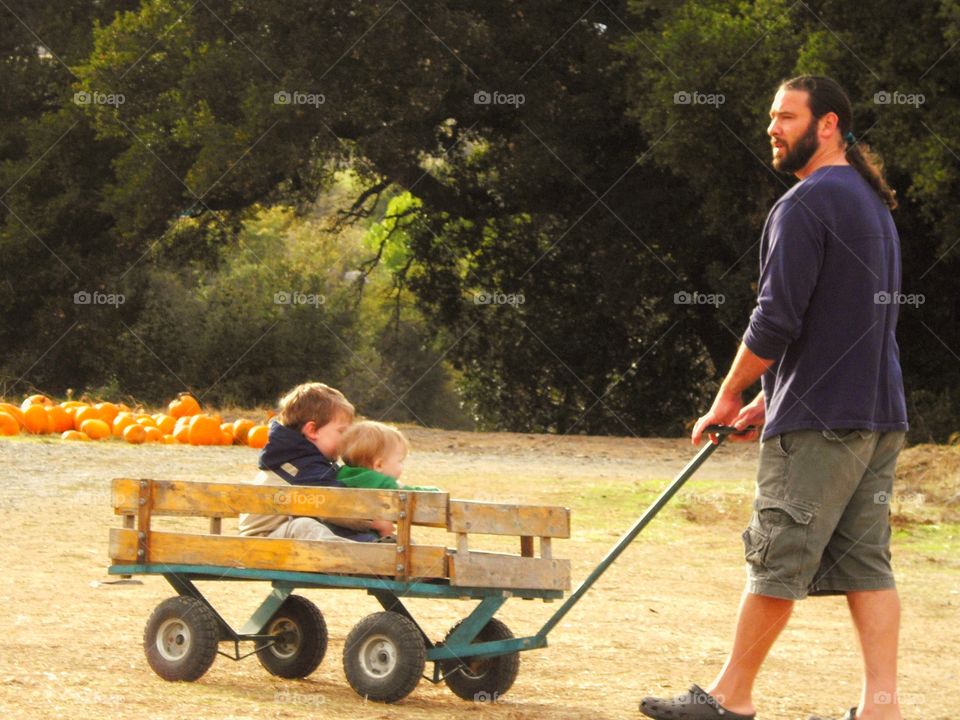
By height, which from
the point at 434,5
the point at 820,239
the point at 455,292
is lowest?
the point at 820,239

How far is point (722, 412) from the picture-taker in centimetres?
479

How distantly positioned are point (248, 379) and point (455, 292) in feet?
14.3

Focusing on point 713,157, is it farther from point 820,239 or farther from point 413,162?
point 820,239

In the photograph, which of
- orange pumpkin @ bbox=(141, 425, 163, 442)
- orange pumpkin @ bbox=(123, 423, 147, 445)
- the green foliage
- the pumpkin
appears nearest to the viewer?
orange pumpkin @ bbox=(123, 423, 147, 445)

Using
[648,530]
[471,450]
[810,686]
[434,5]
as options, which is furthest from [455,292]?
[810,686]

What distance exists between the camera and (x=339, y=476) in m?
5.81

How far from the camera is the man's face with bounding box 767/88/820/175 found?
468 cm

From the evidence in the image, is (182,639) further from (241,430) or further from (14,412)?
(14,412)

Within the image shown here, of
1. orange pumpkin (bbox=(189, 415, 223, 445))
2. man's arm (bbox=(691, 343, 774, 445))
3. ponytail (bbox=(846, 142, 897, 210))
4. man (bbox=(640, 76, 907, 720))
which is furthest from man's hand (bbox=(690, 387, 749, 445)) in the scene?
orange pumpkin (bbox=(189, 415, 223, 445))

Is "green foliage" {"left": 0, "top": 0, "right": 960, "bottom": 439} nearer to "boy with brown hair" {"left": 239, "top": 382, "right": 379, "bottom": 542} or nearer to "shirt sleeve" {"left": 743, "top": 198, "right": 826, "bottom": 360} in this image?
"boy with brown hair" {"left": 239, "top": 382, "right": 379, "bottom": 542}

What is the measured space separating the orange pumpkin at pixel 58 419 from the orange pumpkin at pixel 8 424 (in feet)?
1.30

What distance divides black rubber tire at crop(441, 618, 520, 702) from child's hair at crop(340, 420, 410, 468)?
77cm

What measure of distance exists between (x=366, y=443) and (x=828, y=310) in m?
2.06

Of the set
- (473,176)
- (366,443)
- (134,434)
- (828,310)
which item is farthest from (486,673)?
(473,176)
